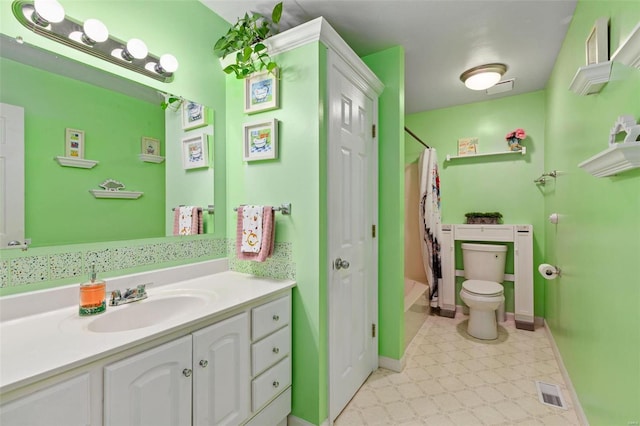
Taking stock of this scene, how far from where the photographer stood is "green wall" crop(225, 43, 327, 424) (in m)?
1.54

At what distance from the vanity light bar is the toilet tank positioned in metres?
3.14

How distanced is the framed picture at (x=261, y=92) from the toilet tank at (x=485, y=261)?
2605 mm

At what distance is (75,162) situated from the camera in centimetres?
125

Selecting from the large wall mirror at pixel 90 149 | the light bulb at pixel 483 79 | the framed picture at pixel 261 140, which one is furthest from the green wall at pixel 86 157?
the light bulb at pixel 483 79

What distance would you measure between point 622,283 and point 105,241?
87.2 inches

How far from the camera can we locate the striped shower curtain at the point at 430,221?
3127mm

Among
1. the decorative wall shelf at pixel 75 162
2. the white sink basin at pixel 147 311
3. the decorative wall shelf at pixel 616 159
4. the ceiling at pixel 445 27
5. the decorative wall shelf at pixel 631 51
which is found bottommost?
the white sink basin at pixel 147 311

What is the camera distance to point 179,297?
140 centimetres

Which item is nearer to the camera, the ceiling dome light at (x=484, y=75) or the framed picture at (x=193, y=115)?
the framed picture at (x=193, y=115)

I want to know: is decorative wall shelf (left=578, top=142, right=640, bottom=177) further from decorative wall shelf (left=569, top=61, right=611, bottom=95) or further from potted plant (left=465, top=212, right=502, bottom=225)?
potted plant (left=465, top=212, right=502, bottom=225)

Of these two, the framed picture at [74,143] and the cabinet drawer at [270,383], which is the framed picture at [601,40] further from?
the framed picture at [74,143]

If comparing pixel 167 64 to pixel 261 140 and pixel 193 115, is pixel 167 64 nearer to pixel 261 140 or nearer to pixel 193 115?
pixel 193 115

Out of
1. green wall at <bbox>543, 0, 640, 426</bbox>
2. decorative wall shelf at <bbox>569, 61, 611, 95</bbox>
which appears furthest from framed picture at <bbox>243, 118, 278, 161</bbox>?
green wall at <bbox>543, 0, 640, 426</bbox>

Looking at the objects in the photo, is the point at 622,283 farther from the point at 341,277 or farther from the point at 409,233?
the point at 409,233
